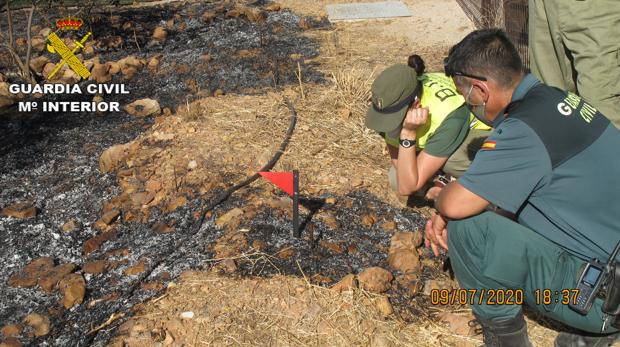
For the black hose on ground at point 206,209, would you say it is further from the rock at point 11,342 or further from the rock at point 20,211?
the rock at point 20,211

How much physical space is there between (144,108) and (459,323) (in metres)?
3.22

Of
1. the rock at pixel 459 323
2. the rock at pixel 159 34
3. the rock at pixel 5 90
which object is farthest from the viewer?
the rock at pixel 159 34

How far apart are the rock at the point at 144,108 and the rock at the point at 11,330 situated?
241cm

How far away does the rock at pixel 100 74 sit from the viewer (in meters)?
5.95

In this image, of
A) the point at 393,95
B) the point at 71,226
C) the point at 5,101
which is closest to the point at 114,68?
the point at 5,101

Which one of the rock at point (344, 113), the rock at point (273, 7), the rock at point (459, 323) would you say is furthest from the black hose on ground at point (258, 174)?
the rock at point (273, 7)

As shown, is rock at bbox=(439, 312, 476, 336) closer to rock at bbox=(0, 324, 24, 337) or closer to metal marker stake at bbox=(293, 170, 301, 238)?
metal marker stake at bbox=(293, 170, 301, 238)

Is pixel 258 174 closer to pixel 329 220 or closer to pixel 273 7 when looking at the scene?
pixel 329 220

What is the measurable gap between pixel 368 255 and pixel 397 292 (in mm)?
314

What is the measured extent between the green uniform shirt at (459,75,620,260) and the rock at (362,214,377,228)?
4.48 ft

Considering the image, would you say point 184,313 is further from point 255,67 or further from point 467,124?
point 255,67

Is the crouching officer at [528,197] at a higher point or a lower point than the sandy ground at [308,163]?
higher

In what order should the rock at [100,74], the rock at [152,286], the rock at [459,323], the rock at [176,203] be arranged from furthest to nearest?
the rock at [100,74] < the rock at [176,203] < the rock at [152,286] < the rock at [459,323]
